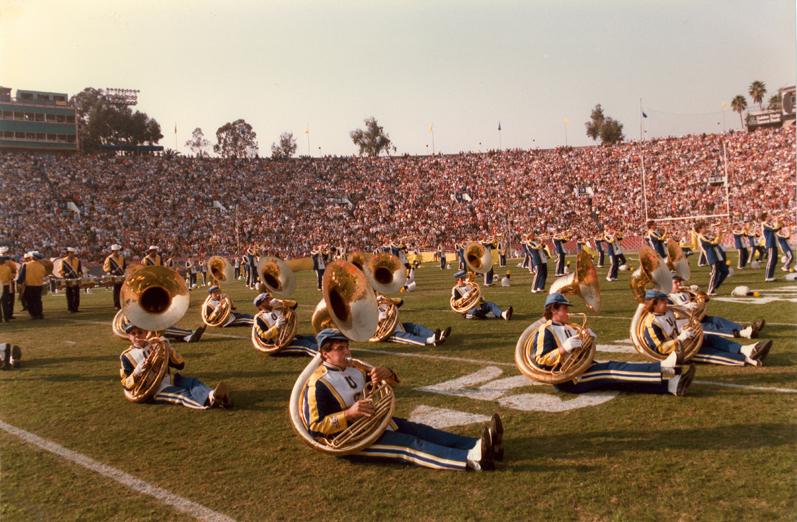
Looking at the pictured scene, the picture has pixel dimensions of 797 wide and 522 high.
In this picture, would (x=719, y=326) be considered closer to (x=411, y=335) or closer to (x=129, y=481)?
(x=411, y=335)

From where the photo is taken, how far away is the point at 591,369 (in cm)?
612

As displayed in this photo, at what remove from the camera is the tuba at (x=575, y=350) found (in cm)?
595

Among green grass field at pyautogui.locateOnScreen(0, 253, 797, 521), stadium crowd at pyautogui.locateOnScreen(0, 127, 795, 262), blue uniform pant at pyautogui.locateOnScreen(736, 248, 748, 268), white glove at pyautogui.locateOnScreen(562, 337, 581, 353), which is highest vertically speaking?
stadium crowd at pyautogui.locateOnScreen(0, 127, 795, 262)

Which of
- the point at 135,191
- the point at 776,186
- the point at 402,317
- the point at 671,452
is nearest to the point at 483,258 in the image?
the point at 402,317

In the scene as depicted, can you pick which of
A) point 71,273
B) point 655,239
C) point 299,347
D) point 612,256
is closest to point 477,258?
point 655,239

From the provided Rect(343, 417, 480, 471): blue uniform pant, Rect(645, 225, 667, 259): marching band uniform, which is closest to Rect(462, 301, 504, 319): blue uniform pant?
Rect(343, 417, 480, 471): blue uniform pant

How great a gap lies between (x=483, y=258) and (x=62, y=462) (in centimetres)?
1111

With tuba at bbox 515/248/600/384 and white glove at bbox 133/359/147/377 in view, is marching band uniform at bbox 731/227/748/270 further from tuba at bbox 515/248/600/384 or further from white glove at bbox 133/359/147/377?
white glove at bbox 133/359/147/377

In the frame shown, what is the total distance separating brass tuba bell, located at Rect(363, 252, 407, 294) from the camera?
10688mm

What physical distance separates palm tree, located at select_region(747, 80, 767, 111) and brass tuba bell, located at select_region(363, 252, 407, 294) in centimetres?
7260

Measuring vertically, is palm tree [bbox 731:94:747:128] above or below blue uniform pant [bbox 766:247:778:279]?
above

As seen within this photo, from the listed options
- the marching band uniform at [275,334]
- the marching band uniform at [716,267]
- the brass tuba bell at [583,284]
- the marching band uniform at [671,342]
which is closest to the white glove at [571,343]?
the brass tuba bell at [583,284]

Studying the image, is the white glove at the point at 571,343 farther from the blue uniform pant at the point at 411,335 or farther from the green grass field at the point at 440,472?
the blue uniform pant at the point at 411,335

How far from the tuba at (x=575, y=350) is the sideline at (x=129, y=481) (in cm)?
344
